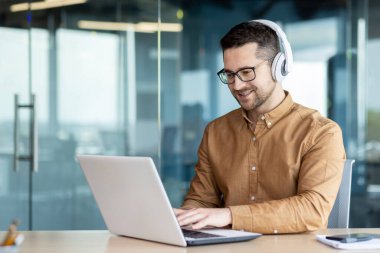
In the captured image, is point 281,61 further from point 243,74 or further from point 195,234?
point 195,234

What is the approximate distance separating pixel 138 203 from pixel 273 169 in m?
0.67

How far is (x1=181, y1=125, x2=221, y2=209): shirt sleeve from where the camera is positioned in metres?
3.05

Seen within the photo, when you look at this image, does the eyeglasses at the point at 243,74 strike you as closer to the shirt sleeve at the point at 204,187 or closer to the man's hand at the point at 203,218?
the shirt sleeve at the point at 204,187

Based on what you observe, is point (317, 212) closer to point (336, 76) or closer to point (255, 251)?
point (255, 251)

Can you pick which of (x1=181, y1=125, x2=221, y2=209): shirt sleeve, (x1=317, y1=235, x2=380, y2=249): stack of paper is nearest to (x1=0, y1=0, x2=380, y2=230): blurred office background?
(x1=181, y1=125, x2=221, y2=209): shirt sleeve

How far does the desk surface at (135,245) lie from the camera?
89.4 inches

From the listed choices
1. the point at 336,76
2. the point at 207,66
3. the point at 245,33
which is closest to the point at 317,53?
the point at 336,76

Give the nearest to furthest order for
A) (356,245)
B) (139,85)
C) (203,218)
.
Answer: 1. (356,245)
2. (203,218)
3. (139,85)

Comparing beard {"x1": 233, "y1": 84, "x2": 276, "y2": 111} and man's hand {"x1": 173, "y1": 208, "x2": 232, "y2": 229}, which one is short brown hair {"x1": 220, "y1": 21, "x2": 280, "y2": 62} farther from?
man's hand {"x1": 173, "y1": 208, "x2": 232, "y2": 229}

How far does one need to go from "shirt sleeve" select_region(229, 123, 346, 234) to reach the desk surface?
0.14ft

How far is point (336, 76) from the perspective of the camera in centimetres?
581

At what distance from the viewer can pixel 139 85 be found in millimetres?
5535

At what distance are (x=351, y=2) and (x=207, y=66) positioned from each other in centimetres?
115

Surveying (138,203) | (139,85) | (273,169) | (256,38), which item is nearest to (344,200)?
(273,169)
